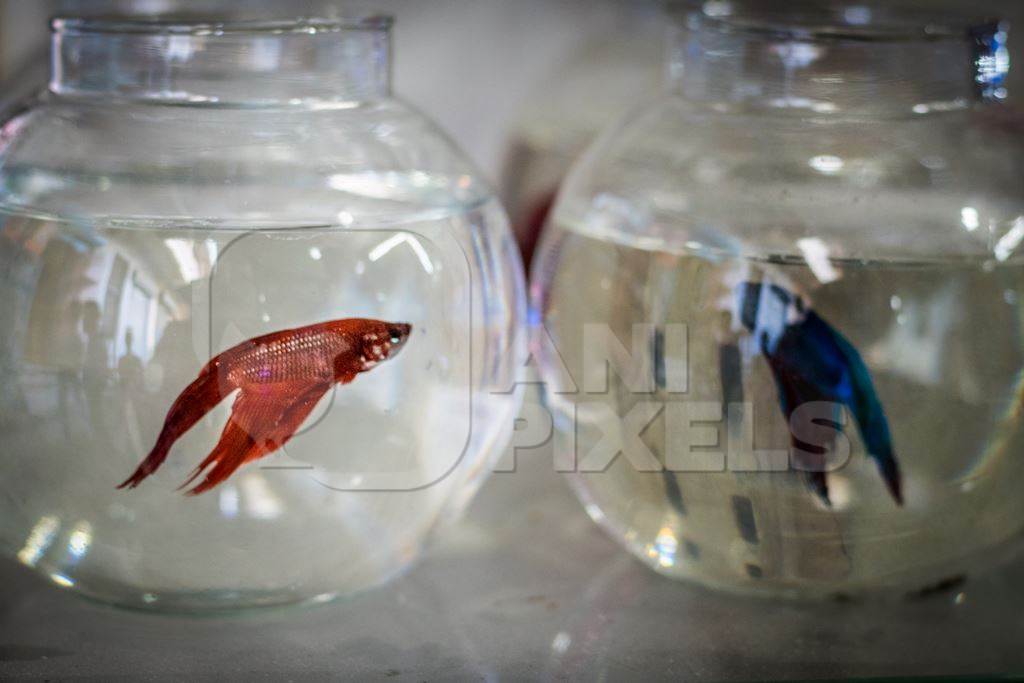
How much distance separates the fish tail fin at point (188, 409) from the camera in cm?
61

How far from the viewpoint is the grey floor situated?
0.64 m

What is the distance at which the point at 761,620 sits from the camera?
0.71 meters

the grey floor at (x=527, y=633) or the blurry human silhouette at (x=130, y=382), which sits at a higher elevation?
the blurry human silhouette at (x=130, y=382)

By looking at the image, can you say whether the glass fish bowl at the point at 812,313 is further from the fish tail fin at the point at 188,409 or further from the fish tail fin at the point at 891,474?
the fish tail fin at the point at 188,409

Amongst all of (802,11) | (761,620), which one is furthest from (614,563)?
(802,11)

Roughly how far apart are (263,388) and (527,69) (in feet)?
1.91

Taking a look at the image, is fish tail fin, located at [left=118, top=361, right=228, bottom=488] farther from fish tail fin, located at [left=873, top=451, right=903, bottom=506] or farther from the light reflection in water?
fish tail fin, located at [left=873, top=451, right=903, bottom=506]

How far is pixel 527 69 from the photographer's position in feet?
3.65

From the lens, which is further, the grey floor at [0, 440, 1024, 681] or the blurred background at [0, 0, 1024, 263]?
the blurred background at [0, 0, 1024, 263]

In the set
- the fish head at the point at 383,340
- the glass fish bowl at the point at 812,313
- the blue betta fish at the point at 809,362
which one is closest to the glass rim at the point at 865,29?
the glass fish bowl at the point at 812,313

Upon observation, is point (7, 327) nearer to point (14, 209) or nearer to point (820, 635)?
point (14, 209)

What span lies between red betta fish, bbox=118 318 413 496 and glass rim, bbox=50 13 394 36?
6.4 inches

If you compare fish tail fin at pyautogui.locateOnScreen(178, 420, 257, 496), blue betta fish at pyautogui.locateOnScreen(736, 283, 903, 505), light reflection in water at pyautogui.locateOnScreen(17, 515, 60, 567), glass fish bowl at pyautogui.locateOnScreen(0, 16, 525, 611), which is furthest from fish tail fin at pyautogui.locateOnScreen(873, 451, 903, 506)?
light reflection in water at pyautogui.locateOnScreen(17, 515, 60, 567)

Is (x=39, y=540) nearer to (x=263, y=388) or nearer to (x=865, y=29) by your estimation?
(x=263, y=388)
